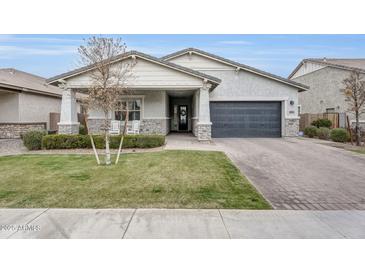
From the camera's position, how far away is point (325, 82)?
22500 mm

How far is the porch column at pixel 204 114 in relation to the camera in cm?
1363

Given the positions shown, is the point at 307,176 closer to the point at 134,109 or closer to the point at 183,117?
the point at 134,109

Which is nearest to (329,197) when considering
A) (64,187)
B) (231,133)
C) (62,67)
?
(64,187)

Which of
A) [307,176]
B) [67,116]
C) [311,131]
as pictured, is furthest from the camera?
[311,131]

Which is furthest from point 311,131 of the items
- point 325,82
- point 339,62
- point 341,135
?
point 339,62

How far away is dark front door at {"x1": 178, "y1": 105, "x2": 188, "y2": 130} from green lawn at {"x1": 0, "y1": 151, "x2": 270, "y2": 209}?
14.7 metres

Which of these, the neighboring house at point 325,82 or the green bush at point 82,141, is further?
the neighboring house at point 325,82

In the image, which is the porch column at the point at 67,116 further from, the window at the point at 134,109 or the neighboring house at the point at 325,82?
the neighboring house at the point at 325,82

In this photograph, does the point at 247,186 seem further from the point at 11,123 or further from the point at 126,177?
the point at 11,123

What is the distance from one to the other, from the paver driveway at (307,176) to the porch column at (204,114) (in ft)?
9.93

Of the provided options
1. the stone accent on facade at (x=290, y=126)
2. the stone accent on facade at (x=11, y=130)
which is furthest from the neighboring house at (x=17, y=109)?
the stone accent on facade at (x=290, y=126)

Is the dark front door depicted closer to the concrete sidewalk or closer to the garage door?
the garage door

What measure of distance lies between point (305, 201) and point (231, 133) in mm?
12265

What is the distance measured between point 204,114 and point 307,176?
7.35 metres
